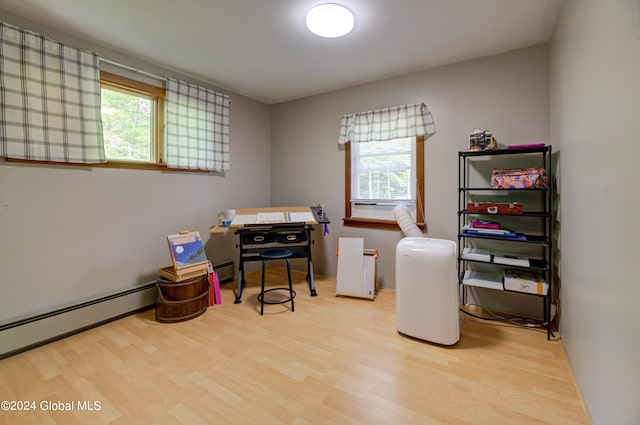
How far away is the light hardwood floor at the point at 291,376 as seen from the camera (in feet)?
5.10

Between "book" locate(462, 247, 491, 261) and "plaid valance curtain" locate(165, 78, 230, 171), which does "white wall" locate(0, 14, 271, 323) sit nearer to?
"plaid valance curtain" locate(165, 78, 230, 171)

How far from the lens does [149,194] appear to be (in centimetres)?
293

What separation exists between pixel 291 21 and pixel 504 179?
2.18 metres

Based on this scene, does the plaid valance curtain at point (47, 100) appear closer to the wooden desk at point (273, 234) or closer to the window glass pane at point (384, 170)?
the wooden desk at point (273, 234)

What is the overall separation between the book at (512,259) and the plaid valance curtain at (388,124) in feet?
4.63

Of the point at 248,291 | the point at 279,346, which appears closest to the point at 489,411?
the point at 279,346

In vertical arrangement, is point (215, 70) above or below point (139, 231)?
above

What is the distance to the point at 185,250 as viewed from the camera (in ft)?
9.27

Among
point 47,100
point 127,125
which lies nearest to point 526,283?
point 127,125

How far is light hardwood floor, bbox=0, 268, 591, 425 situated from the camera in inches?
61.2

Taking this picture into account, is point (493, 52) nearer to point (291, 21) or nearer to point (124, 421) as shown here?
point (291, 21)

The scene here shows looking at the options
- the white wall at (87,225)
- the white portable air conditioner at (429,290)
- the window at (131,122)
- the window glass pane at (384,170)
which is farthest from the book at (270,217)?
the white portable air conditioner at (429,290)

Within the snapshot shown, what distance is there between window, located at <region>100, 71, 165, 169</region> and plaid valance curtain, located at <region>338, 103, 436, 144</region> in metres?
2.09

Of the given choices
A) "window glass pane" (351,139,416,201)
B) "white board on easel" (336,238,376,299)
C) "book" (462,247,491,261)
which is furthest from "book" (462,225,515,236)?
"white board on easel" (336,238,376,299)
